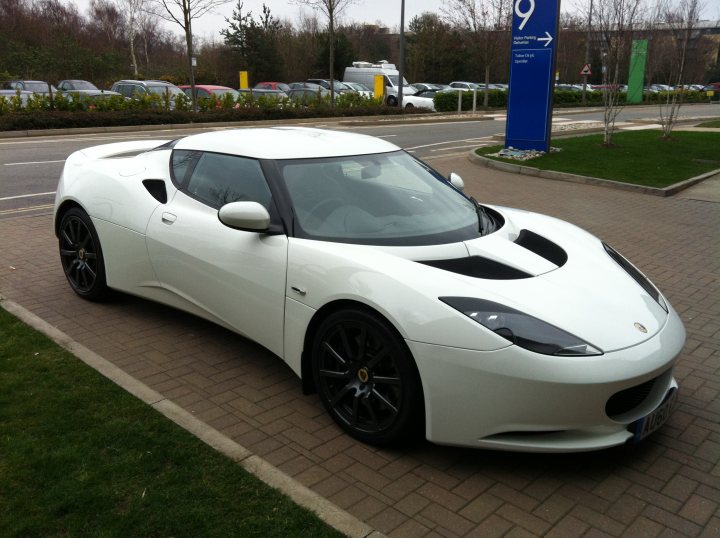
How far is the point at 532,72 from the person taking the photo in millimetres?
14750

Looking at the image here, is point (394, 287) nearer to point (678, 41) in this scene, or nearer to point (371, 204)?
point (371, 204)

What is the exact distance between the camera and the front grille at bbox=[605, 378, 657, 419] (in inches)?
118

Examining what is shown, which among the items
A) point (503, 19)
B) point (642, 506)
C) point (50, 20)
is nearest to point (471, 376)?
point (642, 506)

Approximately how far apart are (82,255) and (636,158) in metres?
12.7

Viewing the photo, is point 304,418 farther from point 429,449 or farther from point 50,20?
point 50,20

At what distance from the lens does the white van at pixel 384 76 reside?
3430 cm

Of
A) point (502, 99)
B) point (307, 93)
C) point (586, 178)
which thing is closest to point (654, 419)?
point (586, 178)

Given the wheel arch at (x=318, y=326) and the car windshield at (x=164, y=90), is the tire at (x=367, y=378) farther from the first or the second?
the car windshield at (x=164, y=90)

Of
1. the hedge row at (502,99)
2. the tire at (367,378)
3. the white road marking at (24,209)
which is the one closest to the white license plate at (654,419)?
the tire at (367,378)

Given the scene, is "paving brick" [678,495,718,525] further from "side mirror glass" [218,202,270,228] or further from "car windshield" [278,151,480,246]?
"side mirror glass" [218,202,270,228]

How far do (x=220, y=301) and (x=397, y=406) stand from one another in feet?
4.72

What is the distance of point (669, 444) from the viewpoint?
344 centimetres

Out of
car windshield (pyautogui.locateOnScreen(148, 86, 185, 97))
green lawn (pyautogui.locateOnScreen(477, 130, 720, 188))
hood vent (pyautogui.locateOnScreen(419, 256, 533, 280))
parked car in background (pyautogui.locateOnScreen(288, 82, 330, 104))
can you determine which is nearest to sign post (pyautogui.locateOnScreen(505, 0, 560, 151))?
green lawn (pyautogui.locateOnScreen(477, 130, 720, 188))

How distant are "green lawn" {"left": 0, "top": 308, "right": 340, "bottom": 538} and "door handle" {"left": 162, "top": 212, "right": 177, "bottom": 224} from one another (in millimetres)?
1161
